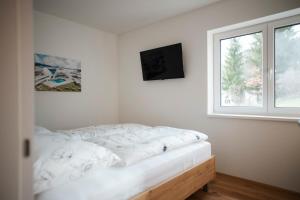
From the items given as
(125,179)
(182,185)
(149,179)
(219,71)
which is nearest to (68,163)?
(125,179)

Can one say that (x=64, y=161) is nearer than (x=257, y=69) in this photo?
Yes

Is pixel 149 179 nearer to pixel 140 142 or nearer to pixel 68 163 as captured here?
pixel 140 142

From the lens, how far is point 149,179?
4.89ft

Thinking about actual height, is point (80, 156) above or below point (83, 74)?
below

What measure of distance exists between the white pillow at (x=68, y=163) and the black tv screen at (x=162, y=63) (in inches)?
80.3

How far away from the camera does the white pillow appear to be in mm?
1060

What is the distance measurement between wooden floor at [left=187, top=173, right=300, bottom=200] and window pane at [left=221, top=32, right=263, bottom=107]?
1037mm

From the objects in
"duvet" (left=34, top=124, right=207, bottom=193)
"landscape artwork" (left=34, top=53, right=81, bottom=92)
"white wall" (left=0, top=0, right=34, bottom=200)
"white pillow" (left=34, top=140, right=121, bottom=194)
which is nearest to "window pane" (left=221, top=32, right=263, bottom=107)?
"duvet" (left=34, top=124, right=207, bottom=193)

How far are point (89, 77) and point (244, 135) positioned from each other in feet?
9.01

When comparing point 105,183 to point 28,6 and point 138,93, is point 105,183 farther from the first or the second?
point 138,93

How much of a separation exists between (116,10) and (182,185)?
8.56 ft

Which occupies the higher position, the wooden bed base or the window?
the window

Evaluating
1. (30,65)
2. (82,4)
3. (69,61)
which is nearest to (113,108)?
(69,61)

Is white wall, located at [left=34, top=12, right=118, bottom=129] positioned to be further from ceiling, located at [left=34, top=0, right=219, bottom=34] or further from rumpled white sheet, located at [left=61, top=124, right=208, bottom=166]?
rumpled white sheet, located at [left=61, top=124, right=208, bottom=166]
